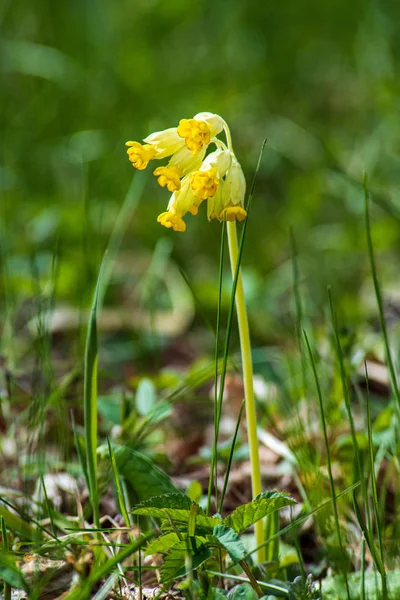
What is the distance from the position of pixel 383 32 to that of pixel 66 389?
4115 millimetres

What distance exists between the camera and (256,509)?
4.50 feet

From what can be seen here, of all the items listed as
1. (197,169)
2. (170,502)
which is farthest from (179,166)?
(170,502)

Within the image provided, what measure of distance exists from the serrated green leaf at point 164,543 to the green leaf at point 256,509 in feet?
0.33

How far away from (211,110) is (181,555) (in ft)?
13.2

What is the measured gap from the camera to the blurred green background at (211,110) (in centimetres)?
362

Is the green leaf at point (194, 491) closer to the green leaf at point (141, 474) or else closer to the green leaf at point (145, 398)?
the green leaf at point (141, 474)

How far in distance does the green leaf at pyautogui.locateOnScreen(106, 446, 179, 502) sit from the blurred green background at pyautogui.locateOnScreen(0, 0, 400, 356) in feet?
3.04

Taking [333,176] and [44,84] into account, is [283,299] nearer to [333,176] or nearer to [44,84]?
[333,176]

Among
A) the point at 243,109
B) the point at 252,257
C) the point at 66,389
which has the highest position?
the point at 243,109

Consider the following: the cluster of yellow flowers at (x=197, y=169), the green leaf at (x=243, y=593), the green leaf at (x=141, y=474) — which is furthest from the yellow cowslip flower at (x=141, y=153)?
the green leaf at (x=243, y=593)

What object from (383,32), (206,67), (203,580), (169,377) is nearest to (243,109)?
(206,67)

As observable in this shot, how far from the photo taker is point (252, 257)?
397cm

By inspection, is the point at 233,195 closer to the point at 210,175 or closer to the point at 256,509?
the point at 210,175

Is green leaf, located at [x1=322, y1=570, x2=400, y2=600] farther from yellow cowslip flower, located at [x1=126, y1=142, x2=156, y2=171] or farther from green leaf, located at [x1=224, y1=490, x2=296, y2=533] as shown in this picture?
yellow cowslip flower, located at [x1=126, y1=142, x2=156, y2=171]
